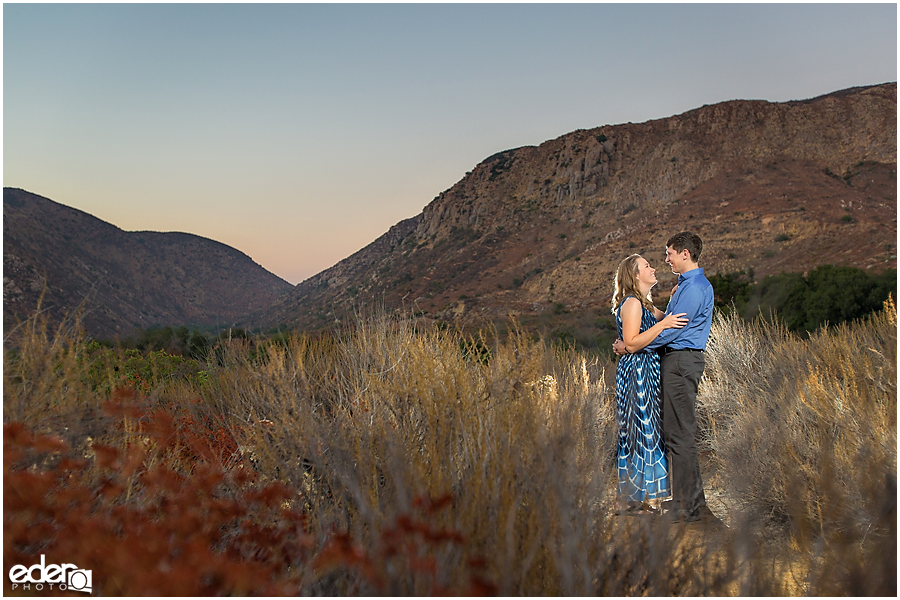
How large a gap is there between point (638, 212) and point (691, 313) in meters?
49.3

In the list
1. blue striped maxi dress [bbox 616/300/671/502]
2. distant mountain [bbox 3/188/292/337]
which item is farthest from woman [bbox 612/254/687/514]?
distant mountain [bbox 3/188/292/337]

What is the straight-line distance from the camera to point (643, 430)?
11.6 ft

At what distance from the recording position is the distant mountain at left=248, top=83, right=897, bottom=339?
117 feet

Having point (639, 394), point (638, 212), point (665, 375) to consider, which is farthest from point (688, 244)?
point (638, 212)

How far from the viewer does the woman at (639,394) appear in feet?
11.3

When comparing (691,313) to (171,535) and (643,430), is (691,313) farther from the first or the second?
(171,535)

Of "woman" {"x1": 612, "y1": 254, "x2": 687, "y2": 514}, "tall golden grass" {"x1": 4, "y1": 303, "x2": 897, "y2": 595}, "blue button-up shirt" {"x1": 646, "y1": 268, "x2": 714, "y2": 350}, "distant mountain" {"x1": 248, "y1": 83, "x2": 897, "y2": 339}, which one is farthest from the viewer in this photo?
"distant mountain" {"x1": 248, "y1": 83, "x2": 897, "y2": 339}

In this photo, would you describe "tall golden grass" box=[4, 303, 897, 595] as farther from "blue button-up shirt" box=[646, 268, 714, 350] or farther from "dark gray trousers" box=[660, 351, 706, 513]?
"blue button-up shirt" box=[646, 268, 714, 350]

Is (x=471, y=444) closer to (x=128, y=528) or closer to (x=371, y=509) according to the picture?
(x=371, y=509)

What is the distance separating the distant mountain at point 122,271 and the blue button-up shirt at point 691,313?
17500mm

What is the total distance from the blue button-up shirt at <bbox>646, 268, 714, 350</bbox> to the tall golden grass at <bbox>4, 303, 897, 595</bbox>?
808mm

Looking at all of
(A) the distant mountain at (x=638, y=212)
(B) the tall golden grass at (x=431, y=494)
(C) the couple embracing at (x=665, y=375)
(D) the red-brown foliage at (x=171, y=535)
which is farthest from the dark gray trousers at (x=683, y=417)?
(A) the distant mountain at (x=638, y=212)

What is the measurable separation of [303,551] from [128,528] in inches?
22.5

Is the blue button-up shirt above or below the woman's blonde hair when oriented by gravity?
below
